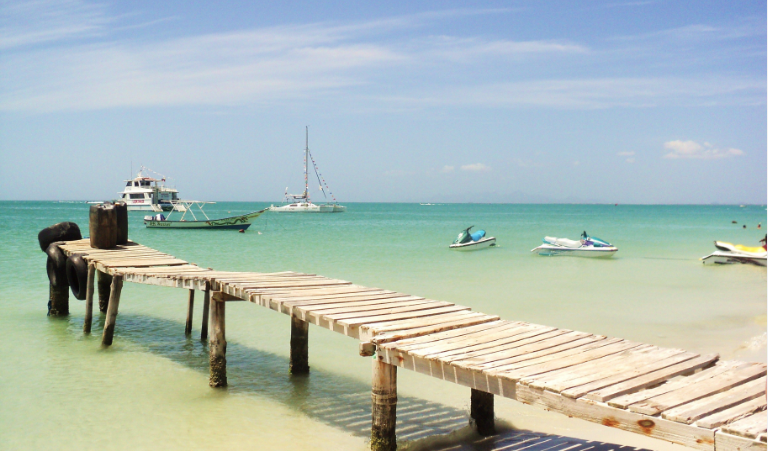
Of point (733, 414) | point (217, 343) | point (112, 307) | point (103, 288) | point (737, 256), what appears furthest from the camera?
point (737, 256)

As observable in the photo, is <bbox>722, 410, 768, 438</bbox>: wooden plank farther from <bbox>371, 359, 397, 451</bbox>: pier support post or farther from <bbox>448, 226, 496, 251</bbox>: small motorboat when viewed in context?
A: <bbox>448, 226, 496, 251</bbox>: small motorboat

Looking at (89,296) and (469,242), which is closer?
(89,296)

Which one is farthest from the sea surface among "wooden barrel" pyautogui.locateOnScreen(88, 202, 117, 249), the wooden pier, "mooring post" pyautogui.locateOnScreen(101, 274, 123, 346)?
"wooden barrel" pyautogui.locateOnScreen(88, 202, 117, 249)

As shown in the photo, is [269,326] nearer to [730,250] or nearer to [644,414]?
[644,414]

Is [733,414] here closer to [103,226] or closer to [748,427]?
[748,427]

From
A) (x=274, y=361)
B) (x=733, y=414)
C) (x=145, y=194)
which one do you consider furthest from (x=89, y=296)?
(x=145, y=194)

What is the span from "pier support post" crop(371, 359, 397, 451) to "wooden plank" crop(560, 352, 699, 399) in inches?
78.5

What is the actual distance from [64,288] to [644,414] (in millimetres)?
13002

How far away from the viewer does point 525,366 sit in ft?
16.5

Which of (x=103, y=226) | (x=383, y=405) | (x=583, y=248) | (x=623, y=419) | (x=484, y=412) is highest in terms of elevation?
(x=103, y=226)

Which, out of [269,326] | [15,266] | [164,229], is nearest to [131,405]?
[269,326]

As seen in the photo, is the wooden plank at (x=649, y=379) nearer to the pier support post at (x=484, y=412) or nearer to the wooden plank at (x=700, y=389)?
the wooden plank at (x=700, y=389)

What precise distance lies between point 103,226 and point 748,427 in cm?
1253

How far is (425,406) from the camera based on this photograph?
8039mm
